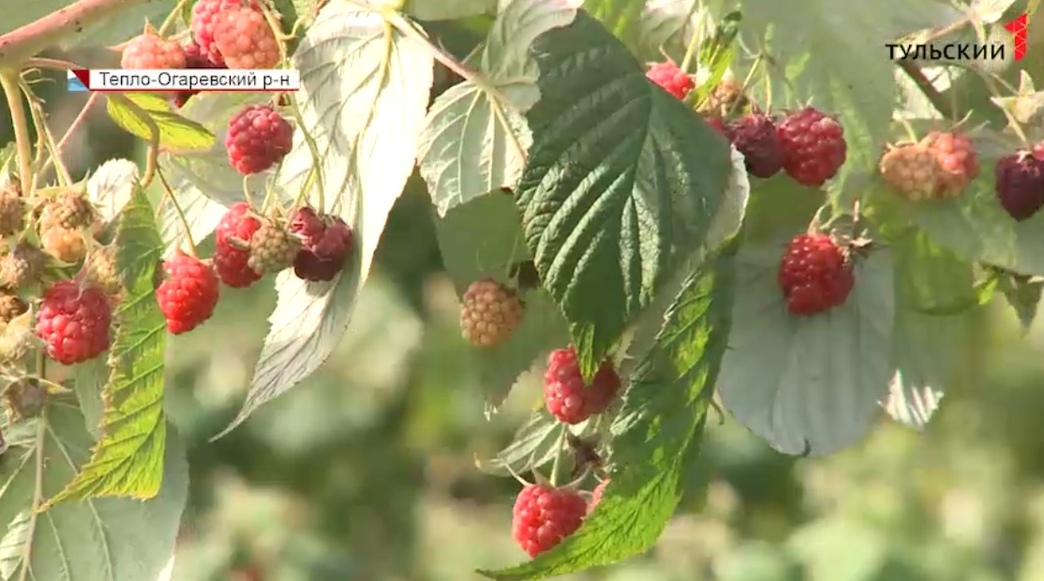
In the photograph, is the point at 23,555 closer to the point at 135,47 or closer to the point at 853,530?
the point at 135,47

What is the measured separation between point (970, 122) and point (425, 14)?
0.18 m

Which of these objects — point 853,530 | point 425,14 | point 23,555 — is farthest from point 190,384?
point 425,14

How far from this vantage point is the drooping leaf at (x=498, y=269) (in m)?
0.46

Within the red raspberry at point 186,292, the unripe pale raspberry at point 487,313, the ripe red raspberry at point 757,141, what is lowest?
the unripe pale raspberry at point 487,313

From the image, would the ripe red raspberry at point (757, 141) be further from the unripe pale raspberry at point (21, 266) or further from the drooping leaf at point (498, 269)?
the unripe pale raspberry at point (21, 266)

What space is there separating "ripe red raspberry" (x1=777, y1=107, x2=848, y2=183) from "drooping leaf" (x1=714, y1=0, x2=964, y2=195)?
1cm

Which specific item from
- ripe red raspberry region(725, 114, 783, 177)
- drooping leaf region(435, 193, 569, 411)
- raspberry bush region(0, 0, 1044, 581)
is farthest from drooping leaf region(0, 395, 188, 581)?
ripe red raspberry region(725, 114, 783, 177)

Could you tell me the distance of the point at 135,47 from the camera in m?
0.44

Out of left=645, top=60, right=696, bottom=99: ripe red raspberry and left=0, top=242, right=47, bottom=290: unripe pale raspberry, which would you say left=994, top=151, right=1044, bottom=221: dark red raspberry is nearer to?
left=645, top=60, right=696, bottom=99: ripe red raspberry

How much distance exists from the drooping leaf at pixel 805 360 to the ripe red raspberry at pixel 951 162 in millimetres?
32

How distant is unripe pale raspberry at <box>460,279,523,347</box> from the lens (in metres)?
0.45

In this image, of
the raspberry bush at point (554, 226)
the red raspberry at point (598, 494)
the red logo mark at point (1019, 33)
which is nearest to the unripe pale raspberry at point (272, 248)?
the raspberry bush at point (554, 226)

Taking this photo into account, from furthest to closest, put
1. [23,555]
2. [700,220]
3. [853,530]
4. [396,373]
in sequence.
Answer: [396,373]
[853,530]
[23,555]
[700,220]

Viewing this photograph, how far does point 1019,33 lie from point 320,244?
0.25 m
